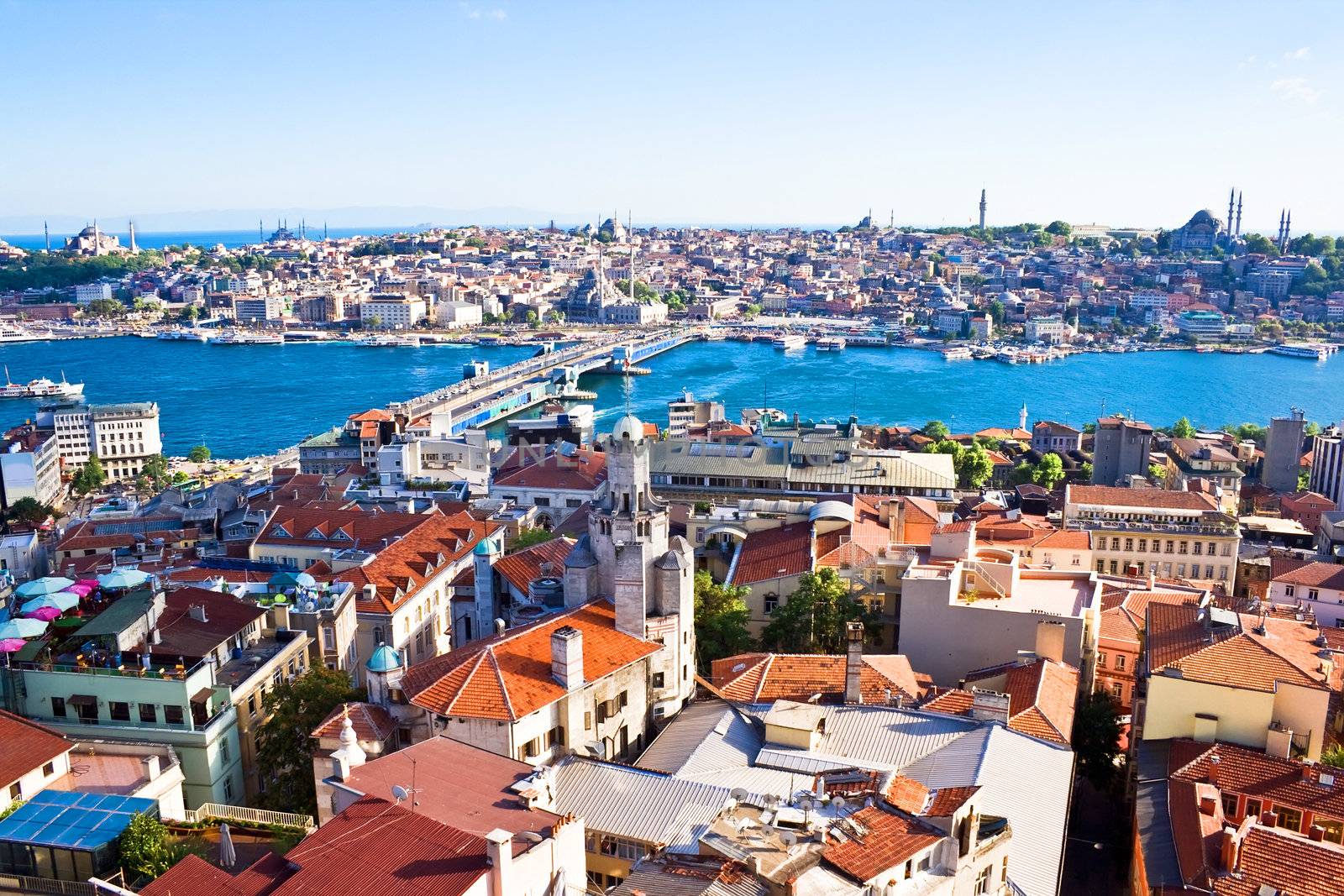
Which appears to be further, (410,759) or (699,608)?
(699,608)

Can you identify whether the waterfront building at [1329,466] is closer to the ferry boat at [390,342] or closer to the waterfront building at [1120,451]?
the waterfront building at [1120,451]

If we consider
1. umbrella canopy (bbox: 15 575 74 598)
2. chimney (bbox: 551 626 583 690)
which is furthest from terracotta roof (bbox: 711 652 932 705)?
umbrella canopy (bbox: 15 575 74 598)

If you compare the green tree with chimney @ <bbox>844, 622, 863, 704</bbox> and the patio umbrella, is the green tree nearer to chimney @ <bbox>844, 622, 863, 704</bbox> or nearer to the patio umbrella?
chimney @ <bbox>844, 622, 863, 704</bbox>

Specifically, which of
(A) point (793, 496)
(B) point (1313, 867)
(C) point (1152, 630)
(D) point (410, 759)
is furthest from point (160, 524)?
(B) point (1313, 867)

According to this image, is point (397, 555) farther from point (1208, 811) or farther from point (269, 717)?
point (1208, 811)

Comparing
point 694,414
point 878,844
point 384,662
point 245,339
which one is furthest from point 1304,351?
point 878,844

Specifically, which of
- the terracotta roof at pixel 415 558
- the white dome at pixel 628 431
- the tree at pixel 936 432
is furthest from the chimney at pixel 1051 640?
the tree at pixel 936 432

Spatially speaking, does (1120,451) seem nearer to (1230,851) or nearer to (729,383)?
(1230,851)
